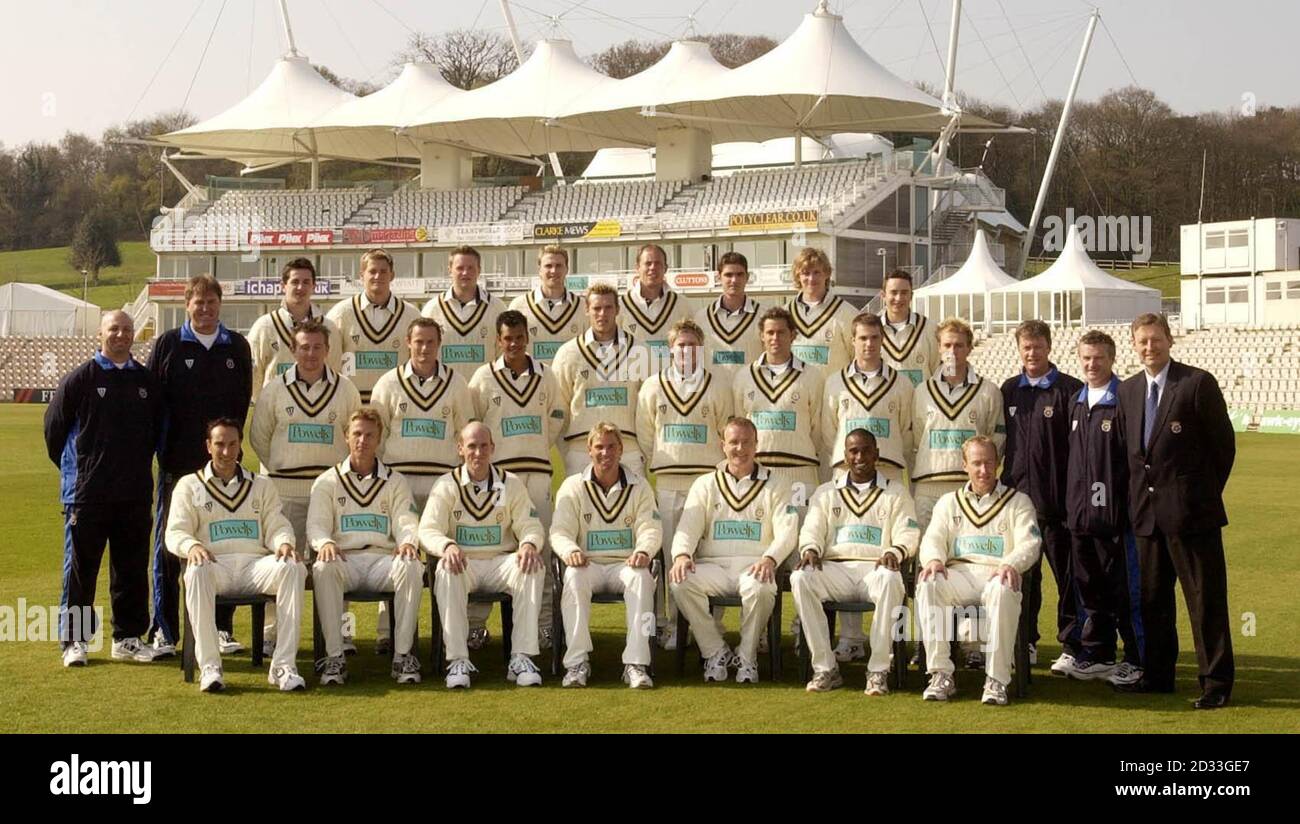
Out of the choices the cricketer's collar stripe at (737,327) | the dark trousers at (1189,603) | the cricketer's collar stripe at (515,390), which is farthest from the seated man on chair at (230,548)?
the dark trousers at (1189,603)

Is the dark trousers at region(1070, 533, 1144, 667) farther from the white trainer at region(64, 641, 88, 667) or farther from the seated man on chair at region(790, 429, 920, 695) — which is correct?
the white trainer at region(64, 641, 88, 667)

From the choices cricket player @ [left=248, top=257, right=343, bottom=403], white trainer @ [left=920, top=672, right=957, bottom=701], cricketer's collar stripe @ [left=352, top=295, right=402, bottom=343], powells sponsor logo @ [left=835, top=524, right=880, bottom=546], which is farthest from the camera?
cricketer's collar stripe @ [left=352, top=295, right=402, bottom=343]

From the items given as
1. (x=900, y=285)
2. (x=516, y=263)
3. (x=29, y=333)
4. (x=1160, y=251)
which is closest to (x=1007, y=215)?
(x=1160, y=251)

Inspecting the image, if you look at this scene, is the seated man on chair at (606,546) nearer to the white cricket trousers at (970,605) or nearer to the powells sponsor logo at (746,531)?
the powells sponsor logo at (746,531)

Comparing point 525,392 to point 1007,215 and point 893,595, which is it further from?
point 1007,215

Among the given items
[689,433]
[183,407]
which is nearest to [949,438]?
[689,433]

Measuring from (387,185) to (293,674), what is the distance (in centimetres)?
5464

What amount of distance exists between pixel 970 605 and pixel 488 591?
2525 mm

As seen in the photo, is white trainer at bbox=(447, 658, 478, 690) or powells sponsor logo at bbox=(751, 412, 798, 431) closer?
white trainer at bbox=(447, 658, 478, 690)

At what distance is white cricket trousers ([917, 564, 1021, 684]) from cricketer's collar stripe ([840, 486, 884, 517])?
573 millimetres

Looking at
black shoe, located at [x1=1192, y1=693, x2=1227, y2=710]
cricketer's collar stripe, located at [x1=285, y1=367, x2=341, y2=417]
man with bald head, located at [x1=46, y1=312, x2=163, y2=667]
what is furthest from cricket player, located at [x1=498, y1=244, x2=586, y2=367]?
black shoe, located at [x1=1192, y1=693, x2=1227, y2=710]

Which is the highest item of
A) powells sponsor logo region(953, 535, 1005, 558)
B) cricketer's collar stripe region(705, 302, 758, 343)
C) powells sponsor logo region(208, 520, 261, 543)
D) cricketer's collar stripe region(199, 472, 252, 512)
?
cricketer's collar stripe region(705, 302, 758, 343)

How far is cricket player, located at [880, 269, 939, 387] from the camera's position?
8883mm
